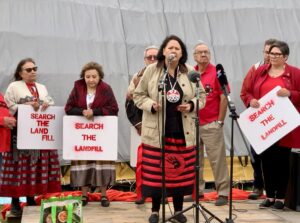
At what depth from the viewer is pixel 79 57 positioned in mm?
9062

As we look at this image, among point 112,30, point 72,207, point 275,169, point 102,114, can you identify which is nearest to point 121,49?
point 112,30

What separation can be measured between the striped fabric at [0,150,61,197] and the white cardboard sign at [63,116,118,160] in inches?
13.7

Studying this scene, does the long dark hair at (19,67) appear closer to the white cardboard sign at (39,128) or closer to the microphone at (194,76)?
the white cardboard sign at (39,128)

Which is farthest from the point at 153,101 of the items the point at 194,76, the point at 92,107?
the point at 92,107

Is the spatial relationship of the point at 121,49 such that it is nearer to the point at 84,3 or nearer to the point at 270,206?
the point at 84,3

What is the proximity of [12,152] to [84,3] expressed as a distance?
330 cm

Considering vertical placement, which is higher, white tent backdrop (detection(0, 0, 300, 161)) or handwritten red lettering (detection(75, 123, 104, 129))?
white tent backdrop (detection(0, 0, 300, 161))

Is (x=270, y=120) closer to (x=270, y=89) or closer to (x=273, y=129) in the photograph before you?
(x=273, y=129)

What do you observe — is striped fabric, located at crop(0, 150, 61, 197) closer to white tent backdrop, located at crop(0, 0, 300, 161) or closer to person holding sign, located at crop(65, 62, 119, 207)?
person holding sign, located at crop(65, 62, 119, 207)

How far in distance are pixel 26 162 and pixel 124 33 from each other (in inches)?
129

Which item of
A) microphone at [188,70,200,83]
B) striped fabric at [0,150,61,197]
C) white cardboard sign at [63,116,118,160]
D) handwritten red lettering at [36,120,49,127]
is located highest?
microphone at [188,70,200,83]

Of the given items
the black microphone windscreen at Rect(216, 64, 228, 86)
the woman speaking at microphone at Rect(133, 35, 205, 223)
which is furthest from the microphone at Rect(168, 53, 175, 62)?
the black microphone windscreen at Rect(216, 64, 228, 86)

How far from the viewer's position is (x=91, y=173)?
693 cm

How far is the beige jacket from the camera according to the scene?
573 centimetres
